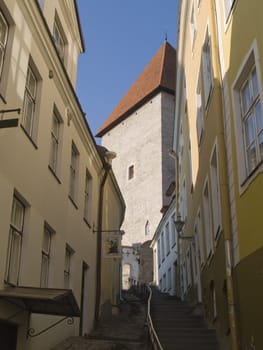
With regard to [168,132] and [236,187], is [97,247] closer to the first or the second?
[236,187]

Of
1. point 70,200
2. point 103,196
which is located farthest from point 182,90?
point 70,200

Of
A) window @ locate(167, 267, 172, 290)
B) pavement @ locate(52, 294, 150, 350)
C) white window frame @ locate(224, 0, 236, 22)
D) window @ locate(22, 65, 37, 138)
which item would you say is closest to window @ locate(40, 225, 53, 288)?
pavement @ locate(52, 294, 150, 350)

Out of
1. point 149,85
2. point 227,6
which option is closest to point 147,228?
point 149,85

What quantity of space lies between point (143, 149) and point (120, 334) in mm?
34802

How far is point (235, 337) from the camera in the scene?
841 cm

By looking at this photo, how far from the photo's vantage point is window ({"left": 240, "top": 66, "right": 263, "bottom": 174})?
778 centimetres

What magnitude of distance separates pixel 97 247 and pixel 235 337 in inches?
333

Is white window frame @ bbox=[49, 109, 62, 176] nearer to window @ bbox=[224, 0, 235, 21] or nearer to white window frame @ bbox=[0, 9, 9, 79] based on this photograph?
white window frame @ bbox=[0, 9, 9, 79]

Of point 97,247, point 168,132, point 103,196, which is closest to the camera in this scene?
point 97,247

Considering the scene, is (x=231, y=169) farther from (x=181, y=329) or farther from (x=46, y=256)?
(x=181, y=329)

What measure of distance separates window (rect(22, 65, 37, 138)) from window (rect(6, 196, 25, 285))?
1.45 metres

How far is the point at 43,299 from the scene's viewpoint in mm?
7707

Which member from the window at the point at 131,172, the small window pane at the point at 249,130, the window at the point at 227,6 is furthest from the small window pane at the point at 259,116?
the window at the point at 131,172

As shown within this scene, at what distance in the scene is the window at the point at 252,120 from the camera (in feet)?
25.5
